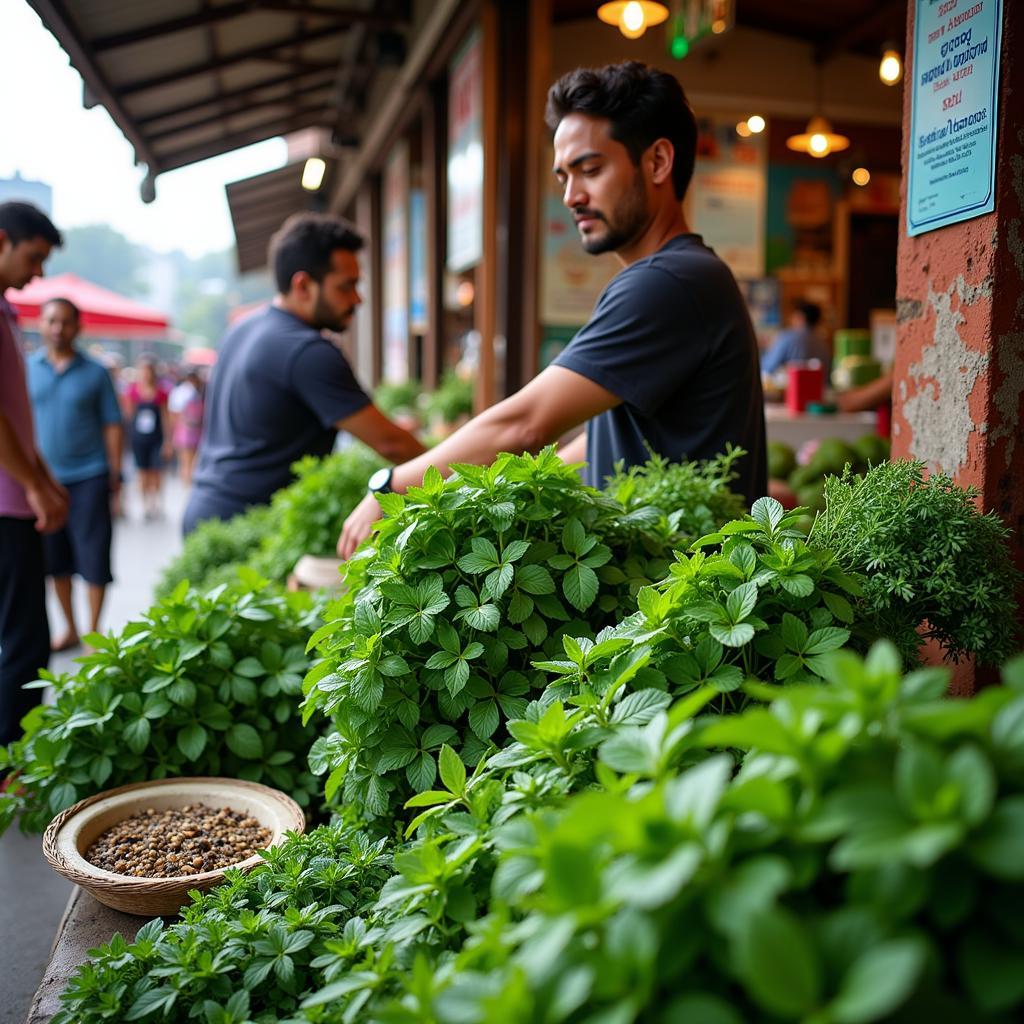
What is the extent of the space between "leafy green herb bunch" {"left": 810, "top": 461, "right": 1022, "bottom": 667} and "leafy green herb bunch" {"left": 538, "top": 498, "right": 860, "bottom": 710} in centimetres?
6

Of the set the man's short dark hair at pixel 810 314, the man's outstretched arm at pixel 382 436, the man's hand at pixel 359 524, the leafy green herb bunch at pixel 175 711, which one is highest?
the man's short dark hair at pixel 810 314

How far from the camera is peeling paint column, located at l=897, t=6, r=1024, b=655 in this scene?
5.81 feet

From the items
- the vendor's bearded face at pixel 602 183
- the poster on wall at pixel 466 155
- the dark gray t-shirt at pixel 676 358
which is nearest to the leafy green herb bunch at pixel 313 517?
the dark gray t-shirt at pixel 676 358

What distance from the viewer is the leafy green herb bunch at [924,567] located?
1.40 m

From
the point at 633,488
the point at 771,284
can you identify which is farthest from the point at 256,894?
the point at 771,284

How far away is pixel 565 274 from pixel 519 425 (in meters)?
3.97

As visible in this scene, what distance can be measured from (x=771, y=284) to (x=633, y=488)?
9123 mm

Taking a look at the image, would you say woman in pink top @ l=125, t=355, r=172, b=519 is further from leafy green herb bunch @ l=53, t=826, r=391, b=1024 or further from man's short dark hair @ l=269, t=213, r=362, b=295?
leafy green herb bunch @ l=53, t=826, r=391, b=1024

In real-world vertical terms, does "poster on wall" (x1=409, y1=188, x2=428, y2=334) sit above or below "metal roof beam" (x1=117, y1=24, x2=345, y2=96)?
below

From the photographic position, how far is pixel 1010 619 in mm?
1438

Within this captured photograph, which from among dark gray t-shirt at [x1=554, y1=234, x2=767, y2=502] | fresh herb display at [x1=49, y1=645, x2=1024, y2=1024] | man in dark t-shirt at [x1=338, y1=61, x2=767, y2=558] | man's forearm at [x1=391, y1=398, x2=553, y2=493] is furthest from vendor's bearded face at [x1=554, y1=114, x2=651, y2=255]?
fresh herb display at [x1=49, y1=645, x2=1024, y2=1024]

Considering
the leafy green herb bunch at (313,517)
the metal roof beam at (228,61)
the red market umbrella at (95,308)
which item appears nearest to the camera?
the leafy green herb bunch at (313,517)

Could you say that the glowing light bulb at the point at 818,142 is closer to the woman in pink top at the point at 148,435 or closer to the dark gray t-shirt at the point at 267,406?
the dark gray t-shirt at the point at 267,406

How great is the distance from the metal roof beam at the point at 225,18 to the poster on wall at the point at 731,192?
2.91m
